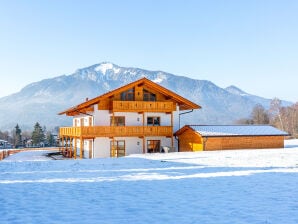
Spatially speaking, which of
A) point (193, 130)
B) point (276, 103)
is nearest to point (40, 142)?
point (276, 103)

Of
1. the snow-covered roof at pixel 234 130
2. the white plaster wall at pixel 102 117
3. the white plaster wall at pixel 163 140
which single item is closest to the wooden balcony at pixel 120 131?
the white plaster wall at pixel 163 140

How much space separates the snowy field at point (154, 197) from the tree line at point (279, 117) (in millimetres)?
58022

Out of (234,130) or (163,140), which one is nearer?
(234,130)

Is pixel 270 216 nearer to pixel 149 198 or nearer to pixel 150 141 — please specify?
pixel 149 198

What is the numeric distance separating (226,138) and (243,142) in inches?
72.4

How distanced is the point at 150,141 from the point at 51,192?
71.5 ft

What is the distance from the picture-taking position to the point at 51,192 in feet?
34.7

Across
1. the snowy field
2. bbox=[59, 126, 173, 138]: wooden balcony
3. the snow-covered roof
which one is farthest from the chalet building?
the snowy field

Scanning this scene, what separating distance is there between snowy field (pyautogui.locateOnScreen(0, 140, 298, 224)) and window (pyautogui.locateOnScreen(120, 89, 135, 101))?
17.2m

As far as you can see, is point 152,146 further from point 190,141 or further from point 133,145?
point 190,141

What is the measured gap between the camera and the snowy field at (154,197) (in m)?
7.45

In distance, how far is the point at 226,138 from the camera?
29734 mm

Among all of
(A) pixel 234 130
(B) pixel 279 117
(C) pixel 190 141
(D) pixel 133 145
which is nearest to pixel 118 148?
(D) pixel 133 145

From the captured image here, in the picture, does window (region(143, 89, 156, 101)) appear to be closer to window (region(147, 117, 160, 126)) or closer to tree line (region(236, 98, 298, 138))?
window (region(147, 117, 160, 126))
